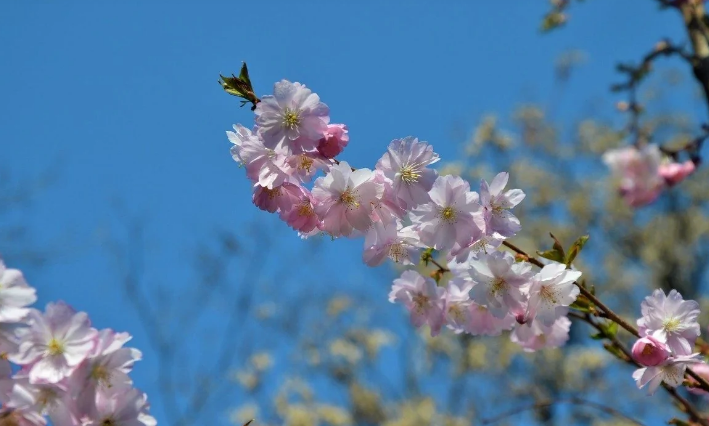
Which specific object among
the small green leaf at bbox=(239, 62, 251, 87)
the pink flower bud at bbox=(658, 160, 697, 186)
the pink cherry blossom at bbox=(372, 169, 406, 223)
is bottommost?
the pink cherry blossom at bbox=(372, 169, 406, 223)

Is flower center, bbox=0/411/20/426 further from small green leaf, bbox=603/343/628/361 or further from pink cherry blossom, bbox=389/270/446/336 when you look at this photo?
small green leaf, bbox=603/343/628/361

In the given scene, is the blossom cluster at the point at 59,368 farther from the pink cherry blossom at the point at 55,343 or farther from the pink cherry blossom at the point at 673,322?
the pink cherry blossom at the point at 673,322

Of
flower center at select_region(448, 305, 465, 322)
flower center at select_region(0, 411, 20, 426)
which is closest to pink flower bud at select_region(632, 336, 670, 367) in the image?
flower center at select_region(448, 305, 465, 322)

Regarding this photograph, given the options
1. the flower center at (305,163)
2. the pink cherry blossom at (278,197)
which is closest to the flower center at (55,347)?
the pink cherry blossom at (278,197)

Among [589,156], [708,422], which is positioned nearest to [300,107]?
[708,422]

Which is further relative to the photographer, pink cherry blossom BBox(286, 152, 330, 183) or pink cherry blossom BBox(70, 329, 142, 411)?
pink cherry blossom BBox(286, 152, 330, 183)

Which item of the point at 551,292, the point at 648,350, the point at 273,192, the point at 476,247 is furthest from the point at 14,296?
the point at 648,350

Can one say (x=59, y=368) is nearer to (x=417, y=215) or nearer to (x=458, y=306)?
(x=417, y=215)
